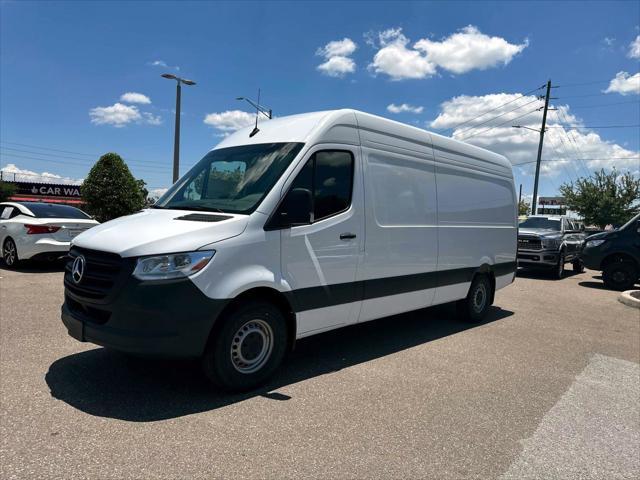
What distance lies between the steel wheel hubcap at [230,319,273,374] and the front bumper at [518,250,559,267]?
39.4 ft

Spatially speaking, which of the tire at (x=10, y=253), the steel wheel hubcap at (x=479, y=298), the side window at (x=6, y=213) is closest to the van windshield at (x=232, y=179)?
the steel wheel hubcap at (x=479, y=298)

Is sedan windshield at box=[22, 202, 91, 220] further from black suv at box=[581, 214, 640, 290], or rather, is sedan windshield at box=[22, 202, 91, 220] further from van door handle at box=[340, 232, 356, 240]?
black suv at box=[581, 214, 640, 290]

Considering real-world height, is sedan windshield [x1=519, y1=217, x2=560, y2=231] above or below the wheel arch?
above

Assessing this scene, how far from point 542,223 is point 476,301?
9562 millimetres

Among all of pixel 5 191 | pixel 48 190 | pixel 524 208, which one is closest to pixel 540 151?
pixel 5 191

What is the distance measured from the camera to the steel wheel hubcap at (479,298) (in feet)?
24.2

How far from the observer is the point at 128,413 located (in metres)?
3.54

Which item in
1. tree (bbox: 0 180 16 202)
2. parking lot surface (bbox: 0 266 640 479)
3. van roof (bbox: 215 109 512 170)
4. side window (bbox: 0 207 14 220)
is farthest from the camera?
tree (bbox: 0 180 16 202)

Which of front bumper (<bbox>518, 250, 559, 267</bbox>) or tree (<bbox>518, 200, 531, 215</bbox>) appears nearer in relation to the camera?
front bumper (<bbox>518, 250, 559, 267</bbox>)

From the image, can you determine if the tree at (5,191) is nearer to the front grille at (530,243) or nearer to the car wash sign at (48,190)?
the car wash sign at (48,190)

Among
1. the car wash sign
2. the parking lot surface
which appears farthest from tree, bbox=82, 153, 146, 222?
the parking lot surface

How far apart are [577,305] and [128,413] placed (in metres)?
9.21

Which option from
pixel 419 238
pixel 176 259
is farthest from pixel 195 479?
pixel 419 238

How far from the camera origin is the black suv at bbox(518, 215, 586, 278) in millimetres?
13891
